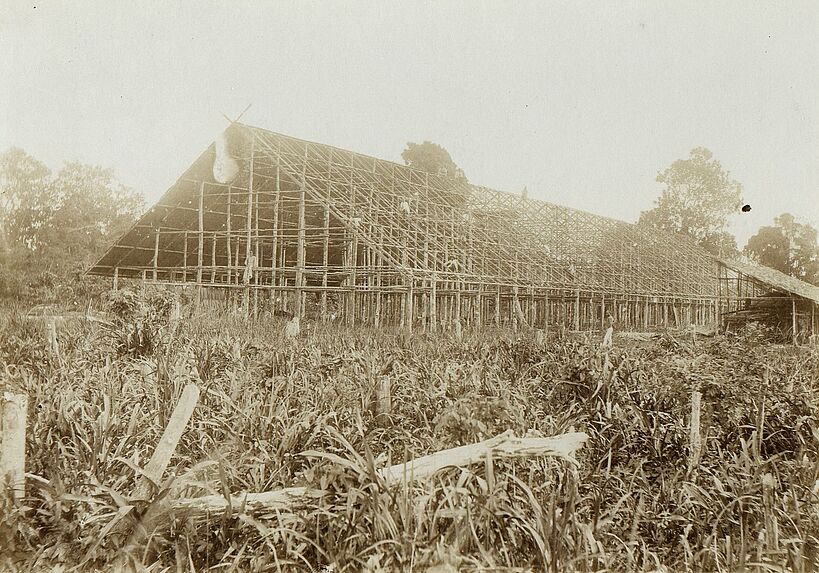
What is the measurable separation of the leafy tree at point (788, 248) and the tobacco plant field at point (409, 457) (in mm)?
44905

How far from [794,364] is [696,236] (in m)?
44.0

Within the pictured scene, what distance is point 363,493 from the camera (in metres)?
3.51

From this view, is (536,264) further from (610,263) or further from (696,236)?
(696,236)

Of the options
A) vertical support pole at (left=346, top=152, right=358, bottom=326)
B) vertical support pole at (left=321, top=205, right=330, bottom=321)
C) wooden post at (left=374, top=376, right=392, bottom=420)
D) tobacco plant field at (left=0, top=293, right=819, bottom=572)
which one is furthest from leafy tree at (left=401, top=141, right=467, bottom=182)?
wooden post at (left=374, top=376, right=392, bottom=420)

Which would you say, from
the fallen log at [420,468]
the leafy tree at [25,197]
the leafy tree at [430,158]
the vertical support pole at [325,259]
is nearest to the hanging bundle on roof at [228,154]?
the vertical support pole at [325,259]

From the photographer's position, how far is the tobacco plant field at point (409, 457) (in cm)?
346

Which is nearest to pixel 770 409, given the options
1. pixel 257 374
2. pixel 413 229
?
pixel 257 374

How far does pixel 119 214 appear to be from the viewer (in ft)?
177

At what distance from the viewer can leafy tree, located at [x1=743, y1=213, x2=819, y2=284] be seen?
46469 millimetres

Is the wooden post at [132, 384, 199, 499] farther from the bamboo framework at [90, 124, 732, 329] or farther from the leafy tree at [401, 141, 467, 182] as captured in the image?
the leafy tree at [401, 141, 467, 182]

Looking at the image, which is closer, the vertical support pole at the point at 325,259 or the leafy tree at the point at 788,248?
the vertical support pole at the point at 325,259

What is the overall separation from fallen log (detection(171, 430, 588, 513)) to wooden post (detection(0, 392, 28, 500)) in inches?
43.6

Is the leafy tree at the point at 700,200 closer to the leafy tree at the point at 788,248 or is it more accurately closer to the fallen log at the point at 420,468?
the leafy tree at the point at 788,248

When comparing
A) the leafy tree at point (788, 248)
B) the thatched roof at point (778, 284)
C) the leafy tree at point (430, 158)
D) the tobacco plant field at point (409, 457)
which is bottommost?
the tobacco plant field at point (409, 457)
